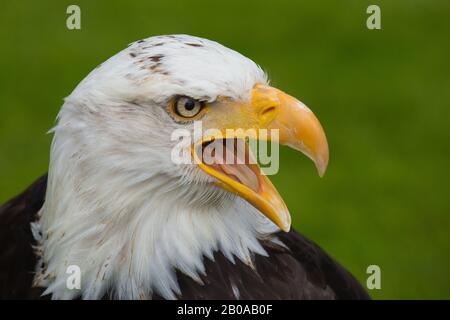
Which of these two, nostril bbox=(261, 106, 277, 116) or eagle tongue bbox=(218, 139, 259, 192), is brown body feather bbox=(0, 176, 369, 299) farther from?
nostril bbox=(261, 106, 277, 116)

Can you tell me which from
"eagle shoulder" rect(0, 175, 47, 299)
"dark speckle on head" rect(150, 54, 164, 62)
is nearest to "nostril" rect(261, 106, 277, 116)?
"dark speckle on head" rect(150, 54, 164, 62)

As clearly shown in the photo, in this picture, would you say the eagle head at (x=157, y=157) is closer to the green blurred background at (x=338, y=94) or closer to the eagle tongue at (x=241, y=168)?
the eagle tongue at (x=241, y=168)

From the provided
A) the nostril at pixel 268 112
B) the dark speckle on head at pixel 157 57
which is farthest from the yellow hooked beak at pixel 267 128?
the dark speckle on head at pixel 157 57

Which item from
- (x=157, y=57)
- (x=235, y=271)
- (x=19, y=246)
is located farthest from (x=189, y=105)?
(x=19, y=246)

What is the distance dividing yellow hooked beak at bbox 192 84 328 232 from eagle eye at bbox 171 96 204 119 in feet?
0.15

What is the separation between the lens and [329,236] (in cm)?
645

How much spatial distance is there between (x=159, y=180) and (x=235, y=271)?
0.46 m

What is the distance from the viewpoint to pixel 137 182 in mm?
3340

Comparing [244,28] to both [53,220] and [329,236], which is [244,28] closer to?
[329,236]

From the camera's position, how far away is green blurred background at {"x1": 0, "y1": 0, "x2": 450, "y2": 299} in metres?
6.50

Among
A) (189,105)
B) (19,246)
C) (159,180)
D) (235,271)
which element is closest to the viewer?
(189,105)

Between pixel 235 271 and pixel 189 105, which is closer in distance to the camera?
pixel 189 105

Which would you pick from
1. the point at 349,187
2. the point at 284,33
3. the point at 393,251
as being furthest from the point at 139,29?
the point at 393,251

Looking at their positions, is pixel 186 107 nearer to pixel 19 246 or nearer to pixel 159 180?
pixel 159 180
